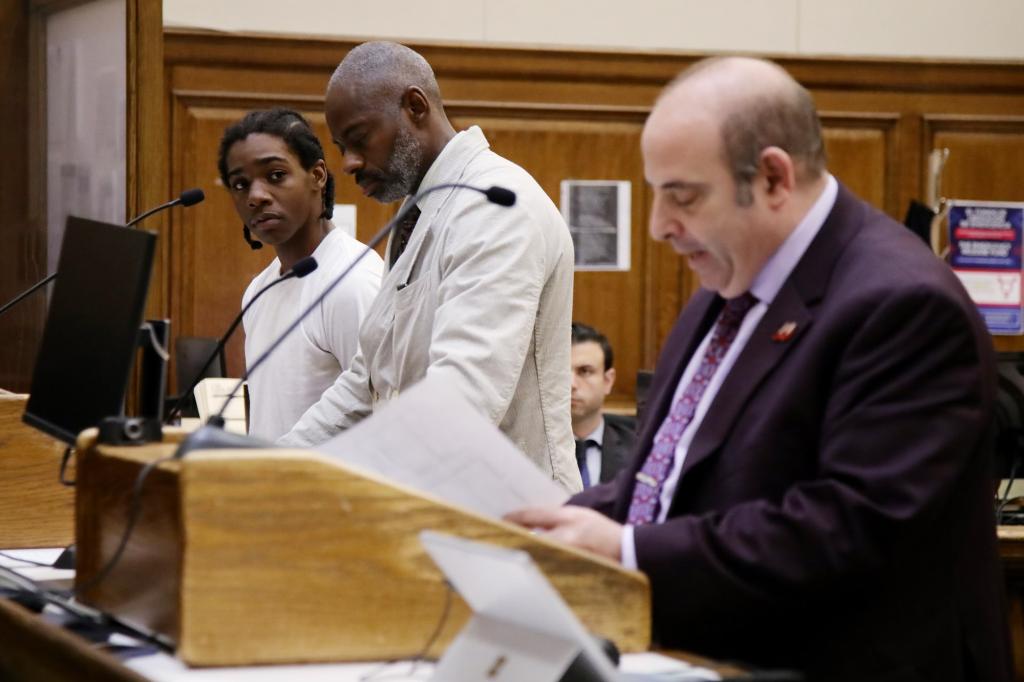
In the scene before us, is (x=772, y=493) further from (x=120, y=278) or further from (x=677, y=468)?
(x=120, y=278)

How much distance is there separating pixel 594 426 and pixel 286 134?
170 centimetres

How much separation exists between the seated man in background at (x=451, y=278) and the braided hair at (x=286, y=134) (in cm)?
70

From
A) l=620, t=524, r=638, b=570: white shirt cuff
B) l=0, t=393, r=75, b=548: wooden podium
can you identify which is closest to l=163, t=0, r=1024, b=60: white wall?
l=0, t=393, r=75, b=548: wooden podium

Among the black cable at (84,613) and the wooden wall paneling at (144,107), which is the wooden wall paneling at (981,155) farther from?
the black cable at (84,613)

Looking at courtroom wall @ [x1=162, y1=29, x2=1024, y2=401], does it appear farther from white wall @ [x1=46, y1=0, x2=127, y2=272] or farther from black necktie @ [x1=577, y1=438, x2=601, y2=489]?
black necktie @ [x1=577, y1=438, x2=601, y2=489]

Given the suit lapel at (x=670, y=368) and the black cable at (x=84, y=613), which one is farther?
the suit lapel at (x=670, y=368)

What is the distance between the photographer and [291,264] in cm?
385

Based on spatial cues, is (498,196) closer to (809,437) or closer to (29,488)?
(809,437)

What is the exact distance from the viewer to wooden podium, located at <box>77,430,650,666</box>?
5.49ft

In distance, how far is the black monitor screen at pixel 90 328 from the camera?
6.82 feet

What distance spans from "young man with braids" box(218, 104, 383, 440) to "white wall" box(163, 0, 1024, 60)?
1859 millimetres

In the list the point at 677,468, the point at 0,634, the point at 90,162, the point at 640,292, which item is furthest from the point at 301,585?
the point at 640,292

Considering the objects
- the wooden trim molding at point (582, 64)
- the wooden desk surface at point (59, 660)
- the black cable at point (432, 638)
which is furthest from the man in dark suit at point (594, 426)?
the black cable at point (432, 638)

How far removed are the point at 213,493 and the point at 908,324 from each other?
76 centimetres
